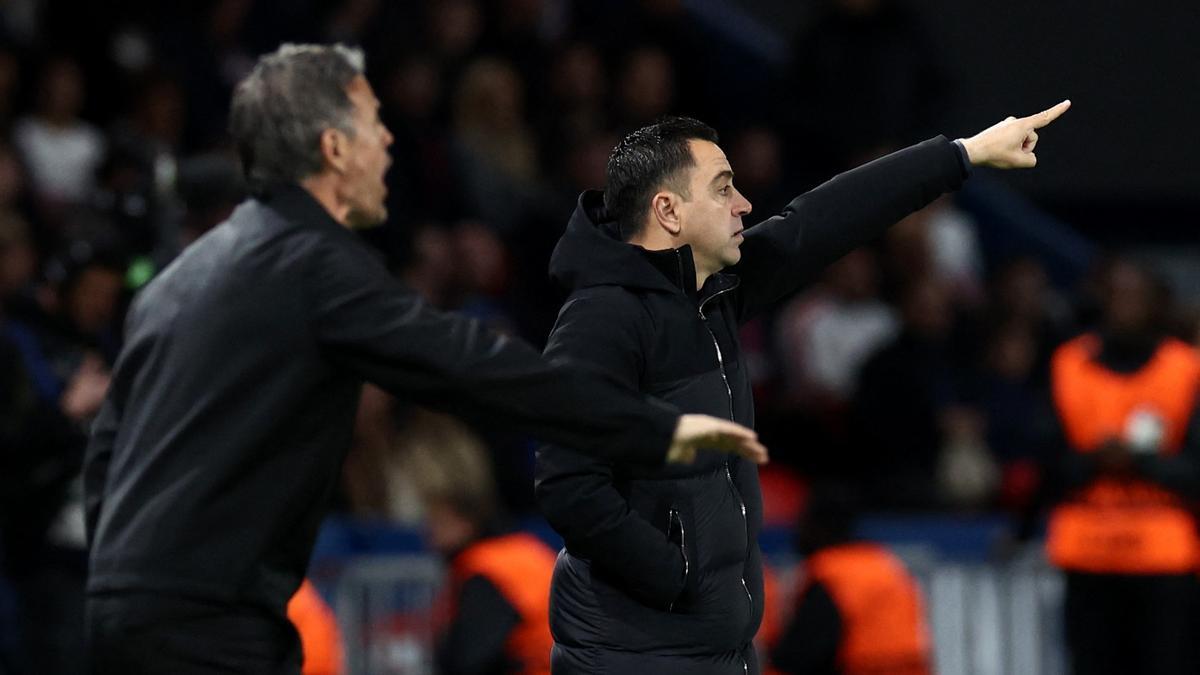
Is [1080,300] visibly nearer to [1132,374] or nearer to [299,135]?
[1132,374]

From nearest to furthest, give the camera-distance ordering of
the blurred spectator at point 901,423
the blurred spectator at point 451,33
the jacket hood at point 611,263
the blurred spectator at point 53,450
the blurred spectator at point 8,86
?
1. the jacket hood at point 611,263
2. the blurred spectator at point 53,450
3. the blurred spectator at point 8,86
4. the blurred spectator at point 901,423
5. the blurred spectator at point 451,33

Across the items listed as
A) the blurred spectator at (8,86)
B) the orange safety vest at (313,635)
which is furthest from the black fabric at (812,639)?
the blurred spectator at (8,86)

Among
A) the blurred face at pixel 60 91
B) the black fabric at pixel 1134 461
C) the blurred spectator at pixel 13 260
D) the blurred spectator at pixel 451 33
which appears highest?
the blurred spectator at pixel 451 33

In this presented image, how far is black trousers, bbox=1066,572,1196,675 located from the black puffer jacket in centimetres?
409

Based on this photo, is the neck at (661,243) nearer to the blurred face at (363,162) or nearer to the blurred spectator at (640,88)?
the blurred face at (363,162)

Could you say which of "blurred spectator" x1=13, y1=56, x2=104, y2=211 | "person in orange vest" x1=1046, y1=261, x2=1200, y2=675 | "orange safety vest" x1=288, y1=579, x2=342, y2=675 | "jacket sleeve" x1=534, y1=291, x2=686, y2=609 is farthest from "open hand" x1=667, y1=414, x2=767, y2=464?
"blurred spectator" x1=13, y1=56, x2=104, y2=211

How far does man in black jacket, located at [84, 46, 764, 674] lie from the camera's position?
3297mm

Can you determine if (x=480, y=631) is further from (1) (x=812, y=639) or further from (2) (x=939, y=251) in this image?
(2) (x=939, y=251)

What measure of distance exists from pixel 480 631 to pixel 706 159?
11.1 feet

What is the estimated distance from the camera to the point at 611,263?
4.04 meters

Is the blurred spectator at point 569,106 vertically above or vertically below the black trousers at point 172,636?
above

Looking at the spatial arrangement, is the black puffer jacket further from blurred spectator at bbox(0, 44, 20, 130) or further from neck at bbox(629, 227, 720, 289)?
blurred spectator at bbox(0, 44, 20, 130)

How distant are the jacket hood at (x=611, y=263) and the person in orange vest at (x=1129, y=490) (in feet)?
13.5

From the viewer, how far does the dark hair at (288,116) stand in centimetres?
350
